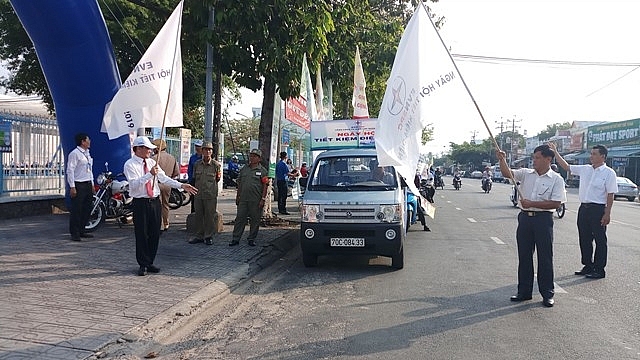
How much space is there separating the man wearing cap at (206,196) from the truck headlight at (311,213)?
212cm

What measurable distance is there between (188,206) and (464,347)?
45.0 ft

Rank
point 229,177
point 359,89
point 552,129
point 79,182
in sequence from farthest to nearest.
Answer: point 552,129, point 229,177, point 359,89, point 79,182

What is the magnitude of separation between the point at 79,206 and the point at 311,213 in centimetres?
421

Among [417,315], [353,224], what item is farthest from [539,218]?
[353,224]

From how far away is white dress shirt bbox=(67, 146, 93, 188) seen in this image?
9.88 m

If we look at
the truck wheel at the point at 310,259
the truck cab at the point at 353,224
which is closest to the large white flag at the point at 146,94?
the truck cab at the point at 353,224

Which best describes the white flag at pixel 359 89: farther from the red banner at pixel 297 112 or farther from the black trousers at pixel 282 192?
the black trousers at pixel 282 192

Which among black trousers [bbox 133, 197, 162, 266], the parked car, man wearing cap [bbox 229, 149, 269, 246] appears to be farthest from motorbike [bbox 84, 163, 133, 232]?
the parked car

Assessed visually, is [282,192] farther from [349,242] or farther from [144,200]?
[144,200]

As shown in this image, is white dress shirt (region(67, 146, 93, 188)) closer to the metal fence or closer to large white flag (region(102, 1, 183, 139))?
large white flag (region(102, 1, 183, 139))

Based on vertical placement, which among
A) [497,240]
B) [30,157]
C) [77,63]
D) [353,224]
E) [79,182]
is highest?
[77,63]

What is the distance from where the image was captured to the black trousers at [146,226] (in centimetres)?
773

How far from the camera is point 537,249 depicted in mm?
7180

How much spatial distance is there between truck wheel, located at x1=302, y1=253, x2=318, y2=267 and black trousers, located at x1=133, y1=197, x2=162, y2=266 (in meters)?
2.53
